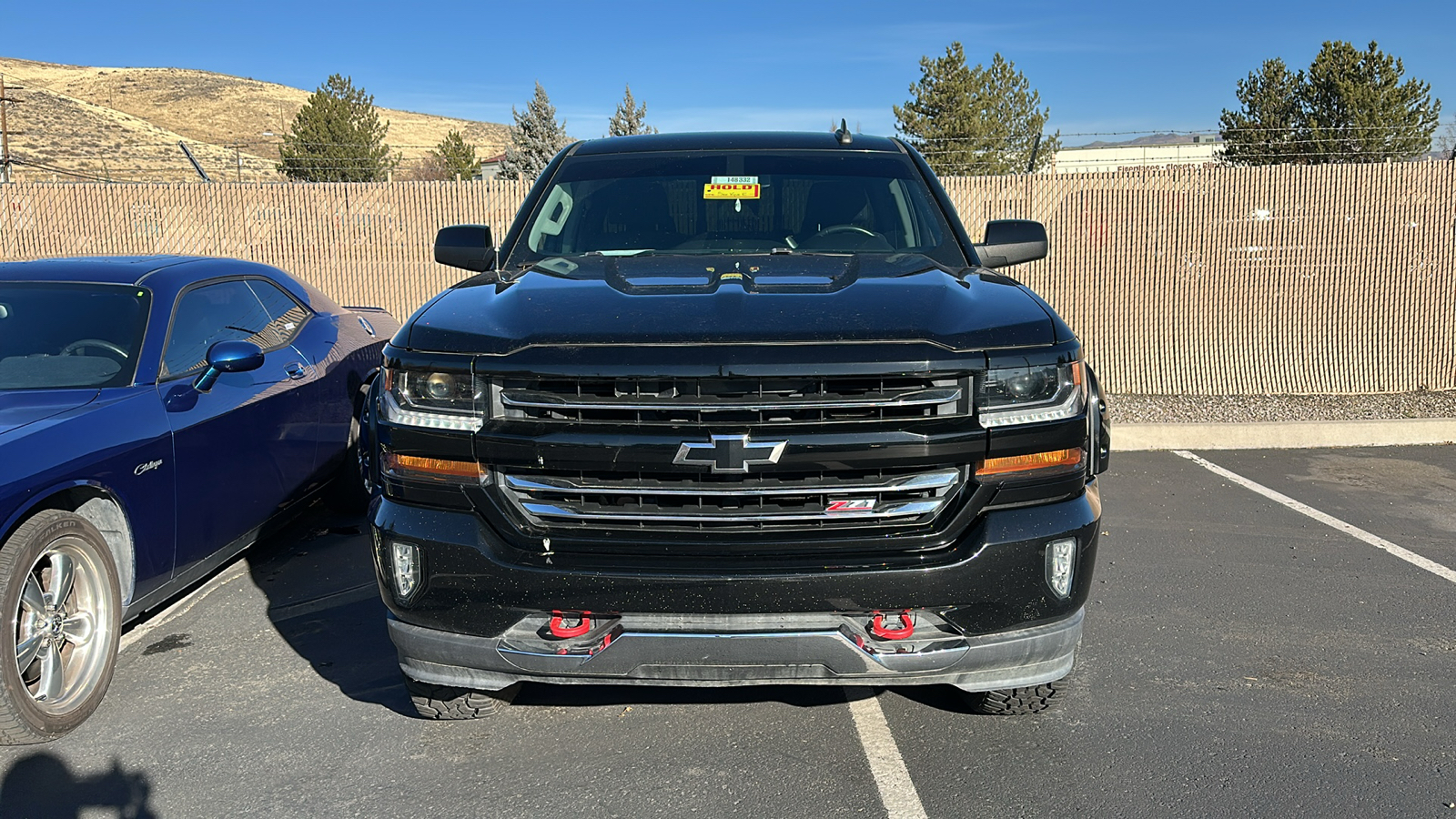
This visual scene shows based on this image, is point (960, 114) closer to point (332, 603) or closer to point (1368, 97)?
point (1368, 97)

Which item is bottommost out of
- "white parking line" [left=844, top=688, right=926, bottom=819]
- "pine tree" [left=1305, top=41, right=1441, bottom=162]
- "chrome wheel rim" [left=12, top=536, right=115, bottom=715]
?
"white parking line" [left=844, top=688, right=926, bottom=819]

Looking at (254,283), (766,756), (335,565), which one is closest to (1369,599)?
(766,756)

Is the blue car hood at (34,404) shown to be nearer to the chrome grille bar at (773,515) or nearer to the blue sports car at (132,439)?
the blue sports car at (132,439)

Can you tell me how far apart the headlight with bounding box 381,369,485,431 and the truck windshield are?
4.01 feet

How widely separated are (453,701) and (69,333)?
2.38m

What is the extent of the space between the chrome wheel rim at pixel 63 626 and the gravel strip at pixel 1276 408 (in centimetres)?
731

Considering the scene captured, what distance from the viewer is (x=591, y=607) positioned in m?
2.91

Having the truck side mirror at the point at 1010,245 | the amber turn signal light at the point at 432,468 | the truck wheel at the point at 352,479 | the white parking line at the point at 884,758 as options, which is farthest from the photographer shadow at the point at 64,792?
the truck side mirror at the point at 1010,245

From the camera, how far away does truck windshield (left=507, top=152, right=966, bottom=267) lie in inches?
169

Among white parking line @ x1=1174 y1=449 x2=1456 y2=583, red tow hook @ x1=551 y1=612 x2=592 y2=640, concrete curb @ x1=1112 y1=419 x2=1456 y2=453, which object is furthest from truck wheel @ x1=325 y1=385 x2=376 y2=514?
concrete curb @ x1=1112 y1=419 x2=1456 y2=453

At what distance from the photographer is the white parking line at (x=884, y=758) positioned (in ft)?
10.3

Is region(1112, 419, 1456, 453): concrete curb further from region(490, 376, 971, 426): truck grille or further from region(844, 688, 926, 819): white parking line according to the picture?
region(490, 376, 971, 426): truck grille

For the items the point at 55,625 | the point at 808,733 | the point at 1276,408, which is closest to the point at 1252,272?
the point at 1276,408

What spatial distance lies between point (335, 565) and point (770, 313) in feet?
11.2
